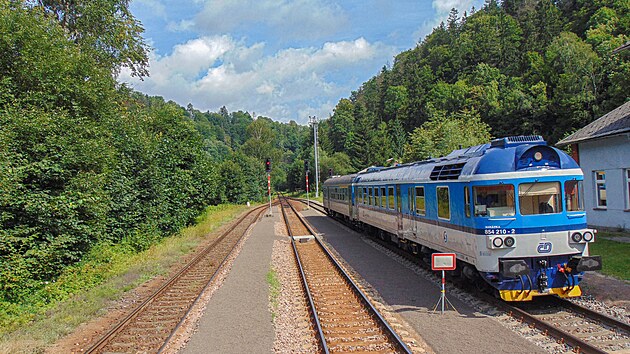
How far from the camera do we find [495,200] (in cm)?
920

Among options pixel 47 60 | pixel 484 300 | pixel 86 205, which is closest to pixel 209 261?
pixel 86 205

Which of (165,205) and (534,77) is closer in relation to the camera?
(165,205)

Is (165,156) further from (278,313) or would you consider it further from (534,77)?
(534,77)

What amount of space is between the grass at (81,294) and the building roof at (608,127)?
16.8 meters

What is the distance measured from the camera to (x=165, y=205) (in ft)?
69.1

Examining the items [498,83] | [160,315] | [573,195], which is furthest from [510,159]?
[498,83]

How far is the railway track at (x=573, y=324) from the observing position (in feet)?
22.5

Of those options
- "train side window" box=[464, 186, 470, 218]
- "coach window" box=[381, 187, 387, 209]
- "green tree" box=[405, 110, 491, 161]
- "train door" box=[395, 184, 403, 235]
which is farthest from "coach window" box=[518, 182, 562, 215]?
"green tree" box=[405, 110, 491, 161]

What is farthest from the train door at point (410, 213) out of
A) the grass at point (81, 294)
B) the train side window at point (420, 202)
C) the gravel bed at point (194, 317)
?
the grass at point (81, 294)

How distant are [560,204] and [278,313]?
5.96m

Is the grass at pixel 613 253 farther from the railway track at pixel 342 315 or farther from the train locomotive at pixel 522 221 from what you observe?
the railway track at pixel 342 315

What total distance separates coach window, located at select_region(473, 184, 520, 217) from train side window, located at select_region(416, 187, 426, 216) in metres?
3.39

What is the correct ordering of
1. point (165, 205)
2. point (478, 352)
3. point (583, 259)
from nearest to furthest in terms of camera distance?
point (478, 352), point (583, 259), point (165, 205)

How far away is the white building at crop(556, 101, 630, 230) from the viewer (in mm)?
17891
